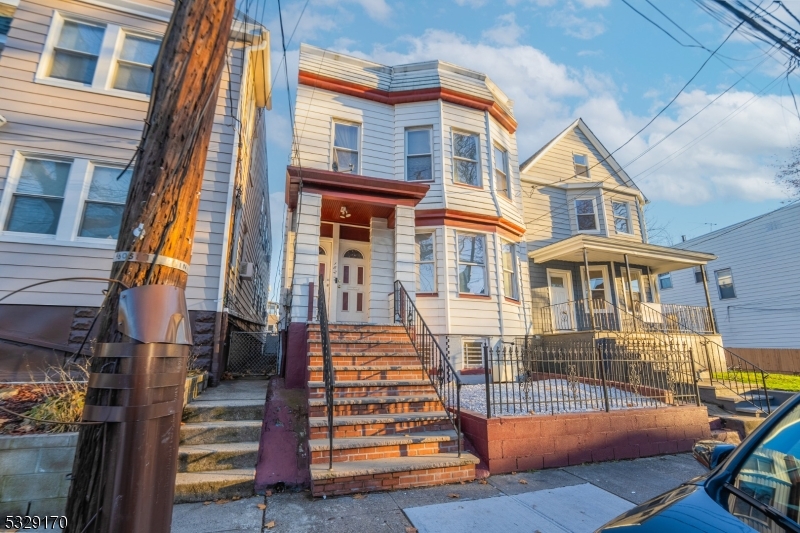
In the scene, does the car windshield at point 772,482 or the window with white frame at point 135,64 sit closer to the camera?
the car windshield at point 772,482

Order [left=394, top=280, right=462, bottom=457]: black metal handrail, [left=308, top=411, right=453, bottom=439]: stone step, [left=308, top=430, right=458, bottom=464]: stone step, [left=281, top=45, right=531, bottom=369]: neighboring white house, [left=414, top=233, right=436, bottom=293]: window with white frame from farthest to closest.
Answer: [left=414, top=233, right=436, bottom=293]: window with white frame
[left=281, top=45, right=531, bottom=369]: neighboring white house
[left=394, top=280, right=462, bottom=457]: black metal handrail
[left=308, top=411, right=453, bottom=439]: stone step
[left=308, top=430, right=458, bottom=464]: stone step

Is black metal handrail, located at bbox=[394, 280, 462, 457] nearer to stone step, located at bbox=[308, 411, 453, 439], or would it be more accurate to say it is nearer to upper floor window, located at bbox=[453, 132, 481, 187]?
stone step, located at bbox=[308, 411, 453, 439]

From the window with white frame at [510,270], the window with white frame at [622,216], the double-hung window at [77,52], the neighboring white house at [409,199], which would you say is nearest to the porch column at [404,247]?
the neighboring white house at [409,199]

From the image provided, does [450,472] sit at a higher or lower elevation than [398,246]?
Result: lower

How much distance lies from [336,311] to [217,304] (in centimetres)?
274

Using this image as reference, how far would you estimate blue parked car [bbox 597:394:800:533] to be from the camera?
1641 millimetres

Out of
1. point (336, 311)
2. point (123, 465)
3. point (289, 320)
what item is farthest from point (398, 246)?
point (123, 465)

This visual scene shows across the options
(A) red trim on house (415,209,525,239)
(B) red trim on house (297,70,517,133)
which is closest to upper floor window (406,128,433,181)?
(B) red trim on house (297,70,517,133)

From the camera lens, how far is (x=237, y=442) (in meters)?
4.80

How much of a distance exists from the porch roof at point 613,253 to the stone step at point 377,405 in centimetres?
792

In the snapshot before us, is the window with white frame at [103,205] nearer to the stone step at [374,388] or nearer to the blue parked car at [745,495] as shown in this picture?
the stone step at [374,388]

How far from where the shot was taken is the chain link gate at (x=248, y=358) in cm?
861

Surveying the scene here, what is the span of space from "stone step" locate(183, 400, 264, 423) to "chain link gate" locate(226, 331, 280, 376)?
2.97 metres

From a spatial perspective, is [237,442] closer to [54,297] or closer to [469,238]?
[54,297]
